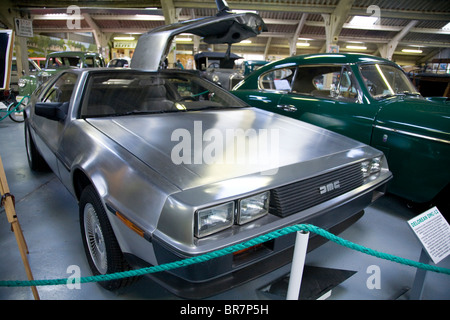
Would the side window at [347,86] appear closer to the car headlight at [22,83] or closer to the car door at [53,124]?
the car door at [53,124]

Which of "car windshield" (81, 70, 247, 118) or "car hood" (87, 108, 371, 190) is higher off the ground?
"car windshield" (81, 70, 247, 118)

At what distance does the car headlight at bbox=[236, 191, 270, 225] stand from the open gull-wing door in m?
1.63

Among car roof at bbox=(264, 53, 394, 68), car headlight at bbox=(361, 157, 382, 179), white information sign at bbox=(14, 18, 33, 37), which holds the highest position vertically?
white information sign at bbox=(14, 18, 33, 37)

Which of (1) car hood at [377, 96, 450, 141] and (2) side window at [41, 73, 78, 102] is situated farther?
(2) side window at [41, 73, 78, 102]

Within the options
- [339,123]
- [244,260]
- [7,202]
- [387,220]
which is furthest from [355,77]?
[7,202]

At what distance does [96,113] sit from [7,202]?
0.77 m

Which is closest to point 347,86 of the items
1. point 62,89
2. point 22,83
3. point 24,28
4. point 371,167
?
point 371,167

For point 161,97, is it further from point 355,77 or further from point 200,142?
point 355,77

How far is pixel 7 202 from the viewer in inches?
55.1

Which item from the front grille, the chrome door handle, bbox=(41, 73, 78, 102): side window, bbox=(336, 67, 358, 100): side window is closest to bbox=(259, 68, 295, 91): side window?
the chrome door handle

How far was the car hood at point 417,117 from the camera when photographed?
217 centimetres

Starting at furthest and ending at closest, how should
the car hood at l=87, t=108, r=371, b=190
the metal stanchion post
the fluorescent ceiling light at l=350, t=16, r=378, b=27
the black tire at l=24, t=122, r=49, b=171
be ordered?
the fluorescent ceiling light at l=350, t=16, r=378, b=27, the black tire at l=24, t=122, r=49, b=171, the car hood at l=87, t=108, r=371, b=190, the metal stanchion post

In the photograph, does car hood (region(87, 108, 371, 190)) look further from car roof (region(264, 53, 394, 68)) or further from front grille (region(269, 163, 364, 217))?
car roof (region(264, 53, 394, 68))

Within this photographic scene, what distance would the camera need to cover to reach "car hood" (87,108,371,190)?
1306 millimetres
